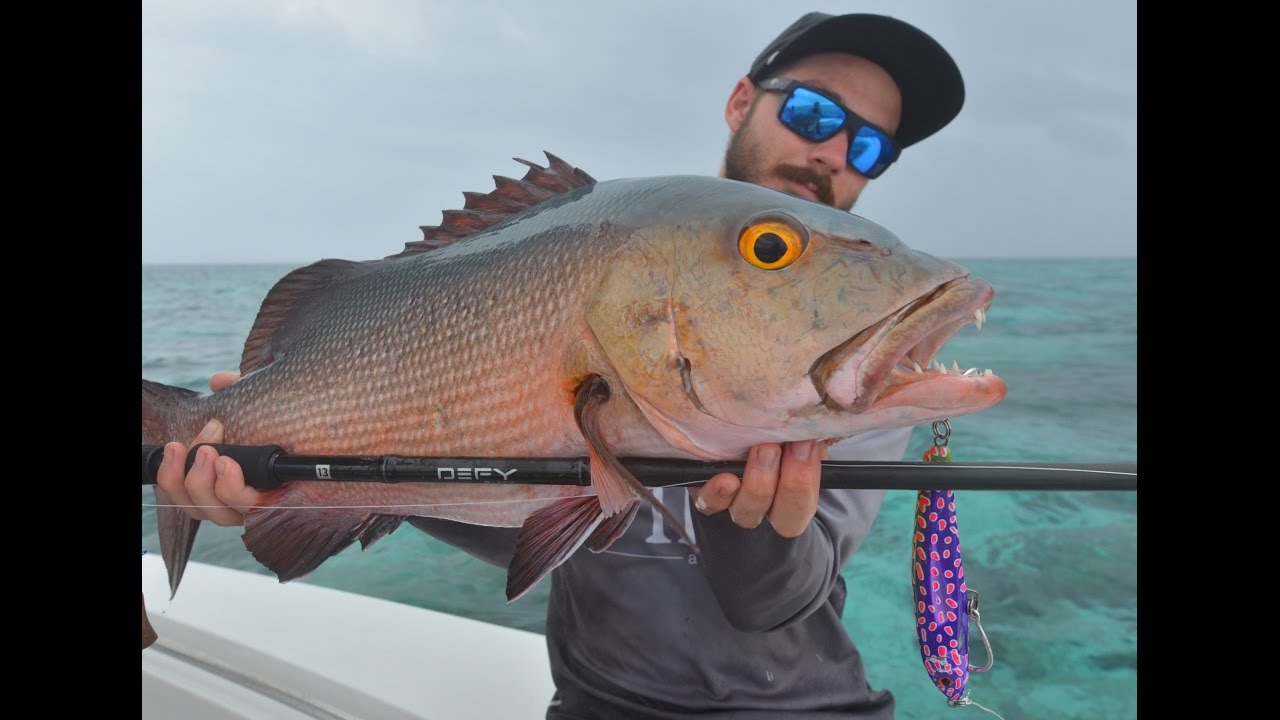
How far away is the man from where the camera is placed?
4.89 feet

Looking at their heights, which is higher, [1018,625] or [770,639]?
[770,639]

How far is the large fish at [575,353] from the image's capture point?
3.49ft

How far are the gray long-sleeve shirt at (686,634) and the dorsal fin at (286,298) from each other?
58 cm

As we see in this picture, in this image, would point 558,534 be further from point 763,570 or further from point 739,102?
point 739,102

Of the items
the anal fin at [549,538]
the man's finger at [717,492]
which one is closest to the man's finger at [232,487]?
the anal fin at [549,538]

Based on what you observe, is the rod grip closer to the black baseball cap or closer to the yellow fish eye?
the yellow fish eye

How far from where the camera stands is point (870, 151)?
263 cm

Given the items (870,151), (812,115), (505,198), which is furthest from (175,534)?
(870,151)
